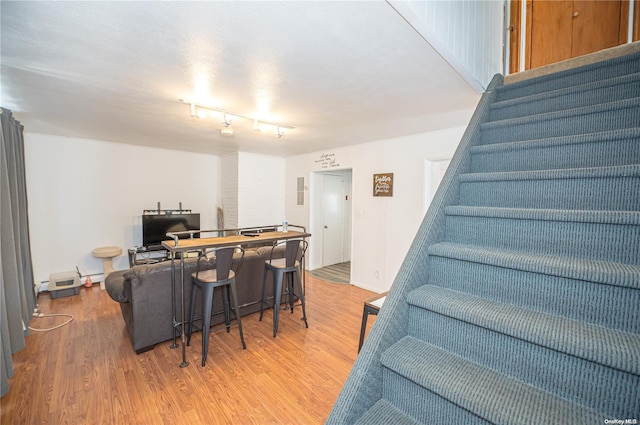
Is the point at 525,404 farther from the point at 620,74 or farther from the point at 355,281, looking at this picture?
the point at 355,281

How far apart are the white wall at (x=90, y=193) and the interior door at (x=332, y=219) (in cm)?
284

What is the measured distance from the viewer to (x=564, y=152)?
1434mm

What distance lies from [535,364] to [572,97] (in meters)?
1.73

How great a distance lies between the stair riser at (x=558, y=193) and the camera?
1.14 metres

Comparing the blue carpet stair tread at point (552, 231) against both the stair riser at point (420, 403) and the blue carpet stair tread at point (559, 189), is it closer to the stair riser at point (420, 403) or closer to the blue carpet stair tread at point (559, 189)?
the blue carpet stair tread at point (559, 189)

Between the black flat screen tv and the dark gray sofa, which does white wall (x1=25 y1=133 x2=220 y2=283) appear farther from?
the dark gray sofa

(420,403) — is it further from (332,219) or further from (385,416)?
(332,219)

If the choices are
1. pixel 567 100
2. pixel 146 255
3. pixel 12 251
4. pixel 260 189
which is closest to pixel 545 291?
pixel 567 100

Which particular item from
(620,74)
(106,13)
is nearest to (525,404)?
(620,74)

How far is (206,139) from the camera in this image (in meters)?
4.24

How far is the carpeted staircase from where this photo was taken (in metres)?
0.83

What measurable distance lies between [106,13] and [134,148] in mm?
4115

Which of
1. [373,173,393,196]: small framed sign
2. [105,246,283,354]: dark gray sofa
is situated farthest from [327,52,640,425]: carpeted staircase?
[373,173,393,196]: small framed sign

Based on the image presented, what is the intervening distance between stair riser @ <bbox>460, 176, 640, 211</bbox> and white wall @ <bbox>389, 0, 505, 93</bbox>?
36.6 inches
